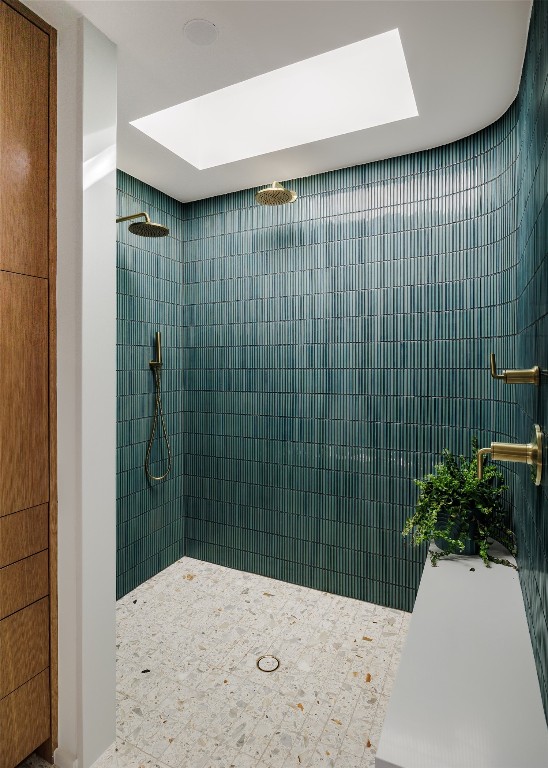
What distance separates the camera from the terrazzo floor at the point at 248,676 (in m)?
1.69

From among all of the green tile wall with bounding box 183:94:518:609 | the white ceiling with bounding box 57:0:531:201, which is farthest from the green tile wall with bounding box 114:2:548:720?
the white ceiling with bounding box 57:0:531:201

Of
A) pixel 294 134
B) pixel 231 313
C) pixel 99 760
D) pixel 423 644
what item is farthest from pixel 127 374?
pixel 423 644

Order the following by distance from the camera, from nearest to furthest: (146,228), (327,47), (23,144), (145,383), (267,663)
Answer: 1. (23,144)
2. (327,47)
3. (267,663)
4. (146,228)
5. (145,383)

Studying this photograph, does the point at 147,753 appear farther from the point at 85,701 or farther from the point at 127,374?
the point at 127,374

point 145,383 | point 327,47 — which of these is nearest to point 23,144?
point 327,47

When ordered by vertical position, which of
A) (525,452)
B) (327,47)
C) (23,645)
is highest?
(327,47)

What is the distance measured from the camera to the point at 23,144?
152cm

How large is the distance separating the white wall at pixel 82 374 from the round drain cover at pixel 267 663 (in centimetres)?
74

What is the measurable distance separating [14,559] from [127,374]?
1.44 m

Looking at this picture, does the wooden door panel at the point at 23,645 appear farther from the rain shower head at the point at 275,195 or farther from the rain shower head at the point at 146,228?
the rain shower head at the point at 275,195

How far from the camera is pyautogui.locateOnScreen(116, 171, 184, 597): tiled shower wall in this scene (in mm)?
2775

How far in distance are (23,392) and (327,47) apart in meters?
1.70

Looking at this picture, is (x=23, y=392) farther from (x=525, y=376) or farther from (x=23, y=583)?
(x=525, y=376)

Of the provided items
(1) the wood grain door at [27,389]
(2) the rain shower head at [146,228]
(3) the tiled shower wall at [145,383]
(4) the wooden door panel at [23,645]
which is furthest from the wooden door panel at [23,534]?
(2) the rain shower head at [146,228]
